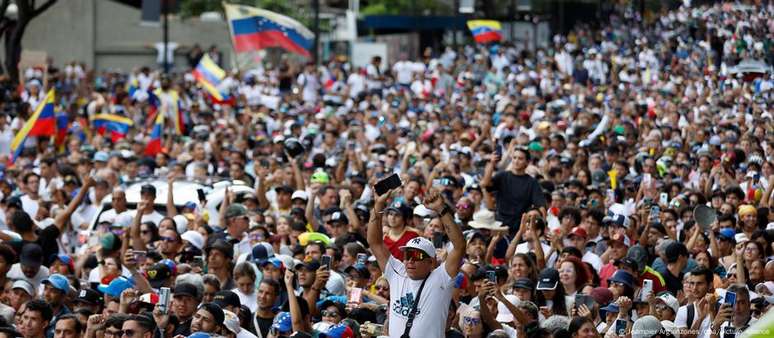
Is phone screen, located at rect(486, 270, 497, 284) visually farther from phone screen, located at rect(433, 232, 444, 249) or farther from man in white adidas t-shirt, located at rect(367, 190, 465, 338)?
phone screen, located at rect(433, 232, 444, 249)

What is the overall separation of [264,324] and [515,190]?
417 cm

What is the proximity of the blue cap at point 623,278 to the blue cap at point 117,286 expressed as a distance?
3.25 m

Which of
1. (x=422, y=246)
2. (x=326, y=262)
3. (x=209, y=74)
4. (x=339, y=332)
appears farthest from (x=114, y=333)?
(x=209, y=74)

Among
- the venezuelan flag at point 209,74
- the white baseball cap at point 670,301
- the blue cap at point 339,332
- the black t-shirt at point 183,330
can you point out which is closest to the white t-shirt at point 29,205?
the black t-shirt at point 183,330

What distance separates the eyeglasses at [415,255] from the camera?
29.9 feet

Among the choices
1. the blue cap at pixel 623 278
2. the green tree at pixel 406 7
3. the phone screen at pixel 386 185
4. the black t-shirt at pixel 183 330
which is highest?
the green tree at pixel 406 7

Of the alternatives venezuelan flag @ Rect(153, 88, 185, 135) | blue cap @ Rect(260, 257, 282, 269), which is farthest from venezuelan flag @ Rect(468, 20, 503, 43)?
blue cap @ Rect(260, 257, 282, 269)

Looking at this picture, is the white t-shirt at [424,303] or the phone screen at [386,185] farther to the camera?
the phone screen at [386,185]

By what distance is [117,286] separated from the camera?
11.1 meters

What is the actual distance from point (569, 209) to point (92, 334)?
5.04 metres

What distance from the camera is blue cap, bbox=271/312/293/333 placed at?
33.2 ft

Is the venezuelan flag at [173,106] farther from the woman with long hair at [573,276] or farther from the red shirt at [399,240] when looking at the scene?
the woman with long hair at [573,276]

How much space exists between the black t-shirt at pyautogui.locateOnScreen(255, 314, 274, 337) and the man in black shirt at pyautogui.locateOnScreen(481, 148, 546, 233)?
3938 millimetres

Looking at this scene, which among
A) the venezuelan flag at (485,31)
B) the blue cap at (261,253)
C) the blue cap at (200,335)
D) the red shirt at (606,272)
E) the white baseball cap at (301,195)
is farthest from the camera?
the venezuelan flag at (485,31)
